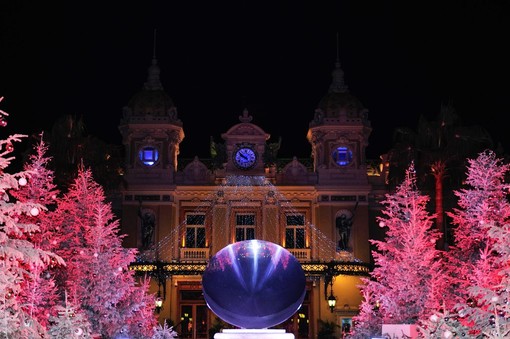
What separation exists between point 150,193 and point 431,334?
26727 mm

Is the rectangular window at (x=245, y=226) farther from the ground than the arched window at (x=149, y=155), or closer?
closer

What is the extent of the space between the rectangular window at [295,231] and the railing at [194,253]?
4.43m

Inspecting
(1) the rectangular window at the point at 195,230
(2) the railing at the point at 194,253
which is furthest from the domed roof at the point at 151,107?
(2) the railing at the point at 194,253

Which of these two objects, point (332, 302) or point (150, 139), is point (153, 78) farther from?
point (332, 302)

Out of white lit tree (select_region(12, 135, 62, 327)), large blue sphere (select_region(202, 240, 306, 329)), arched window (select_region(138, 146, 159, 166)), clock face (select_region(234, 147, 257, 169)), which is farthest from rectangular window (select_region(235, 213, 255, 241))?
large blue sphere (select_region(202, 240, 306, 329))

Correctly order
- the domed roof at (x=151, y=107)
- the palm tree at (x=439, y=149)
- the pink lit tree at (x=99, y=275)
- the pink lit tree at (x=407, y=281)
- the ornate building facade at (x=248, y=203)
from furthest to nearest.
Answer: the domed roof at (x=151, y=107)
the ornate building facade at (x=248, y=203)
the palm tree at (x=439, y=149)
the pink lit tree at (x=407, y=281)
the pink lit tree at (x=99, y=275)

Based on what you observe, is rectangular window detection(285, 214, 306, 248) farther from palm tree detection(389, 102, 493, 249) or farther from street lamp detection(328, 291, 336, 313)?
palm tree detection(389, 102, 493, 249)

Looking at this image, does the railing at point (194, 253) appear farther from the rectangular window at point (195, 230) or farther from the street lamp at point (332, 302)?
the street lamp at point (332, 302)

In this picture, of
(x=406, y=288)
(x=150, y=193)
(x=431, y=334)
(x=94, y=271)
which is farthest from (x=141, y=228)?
(x=431, y=334)

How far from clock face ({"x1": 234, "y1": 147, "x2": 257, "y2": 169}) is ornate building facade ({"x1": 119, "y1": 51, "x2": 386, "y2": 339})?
5cm

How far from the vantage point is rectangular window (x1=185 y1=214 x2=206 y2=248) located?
138ft

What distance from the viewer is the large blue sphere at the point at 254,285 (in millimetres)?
18562

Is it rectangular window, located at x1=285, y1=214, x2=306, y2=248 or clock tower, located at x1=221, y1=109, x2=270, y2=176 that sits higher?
clock tower, located at x1=221, y1=109, x2=270, y2=176

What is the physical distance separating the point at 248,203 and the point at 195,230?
10.6 feet
